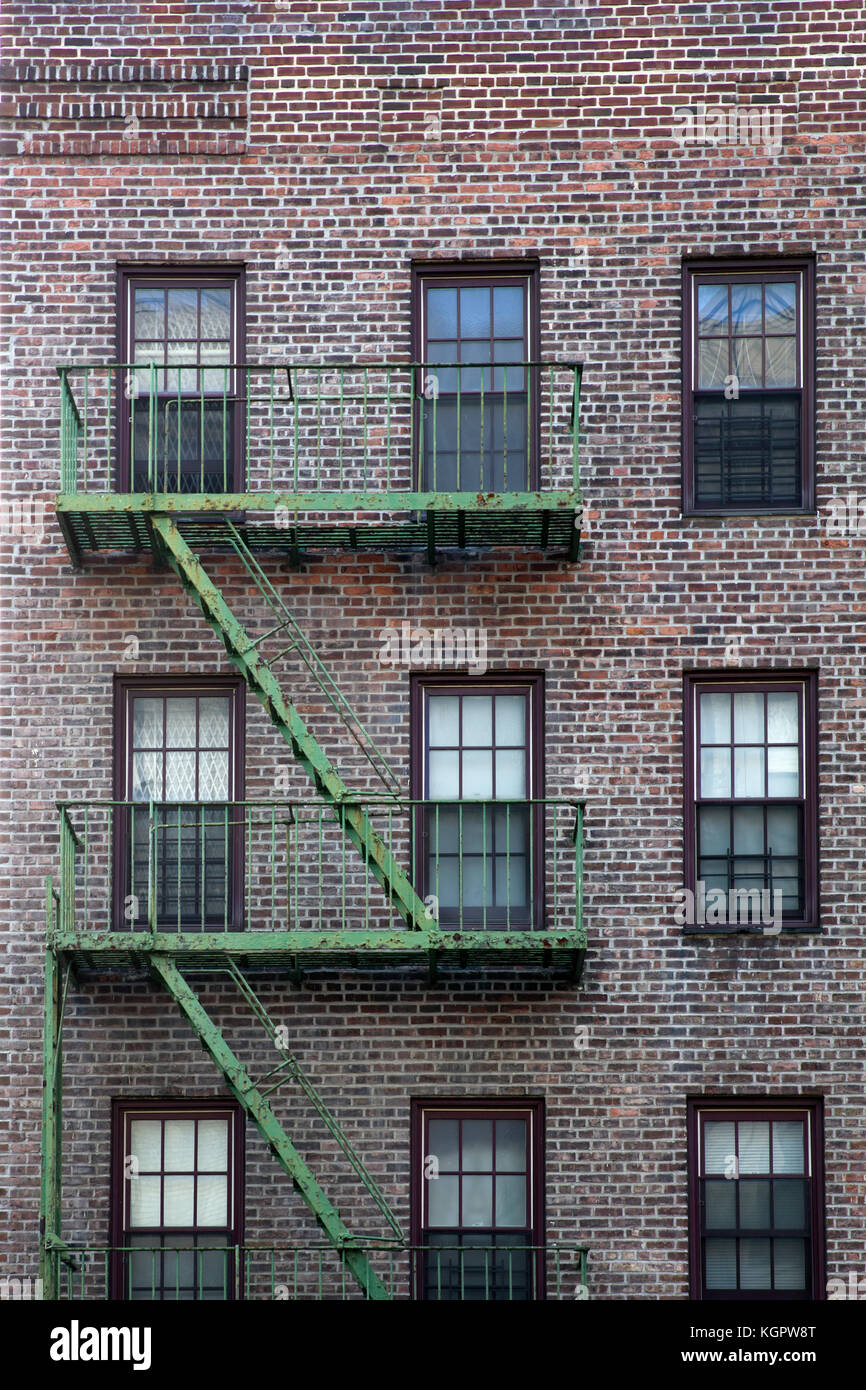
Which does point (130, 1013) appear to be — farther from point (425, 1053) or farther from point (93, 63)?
point (93, 63)

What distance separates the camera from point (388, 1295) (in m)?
15.7

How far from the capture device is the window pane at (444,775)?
Answer: 16969 millimetres

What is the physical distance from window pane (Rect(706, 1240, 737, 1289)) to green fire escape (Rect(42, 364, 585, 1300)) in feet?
7.72

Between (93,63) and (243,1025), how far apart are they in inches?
316

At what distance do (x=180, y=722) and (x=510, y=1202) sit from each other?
15.1ft

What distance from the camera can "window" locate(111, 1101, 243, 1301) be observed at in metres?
16.2


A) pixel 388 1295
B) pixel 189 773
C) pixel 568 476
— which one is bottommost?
pixel 388 1295

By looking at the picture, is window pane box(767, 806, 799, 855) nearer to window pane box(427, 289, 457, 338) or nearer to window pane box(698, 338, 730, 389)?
window pane box(698, 338, 730, 389)

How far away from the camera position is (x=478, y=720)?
17.0 m

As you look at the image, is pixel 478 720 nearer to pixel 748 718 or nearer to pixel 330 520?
pixel 330 520

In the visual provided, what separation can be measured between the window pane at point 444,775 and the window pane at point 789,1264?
4.33 meters

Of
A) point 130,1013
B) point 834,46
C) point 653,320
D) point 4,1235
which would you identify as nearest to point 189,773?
point 130,1013

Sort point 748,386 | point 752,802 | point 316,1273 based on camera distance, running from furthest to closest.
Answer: point 748,386 → point 752,802 → point 316,1273

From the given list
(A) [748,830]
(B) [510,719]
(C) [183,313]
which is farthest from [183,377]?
(A) [748,830]
